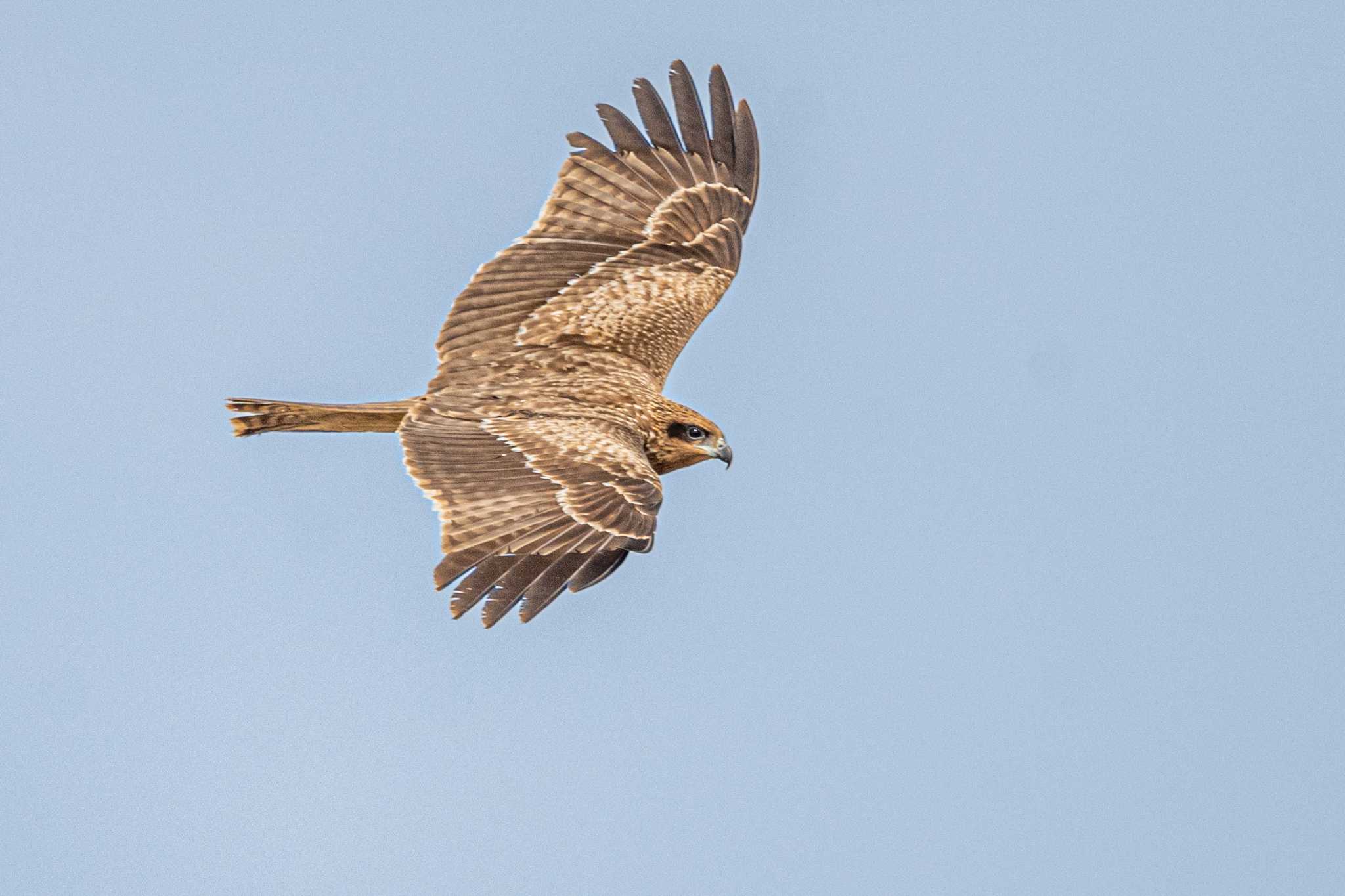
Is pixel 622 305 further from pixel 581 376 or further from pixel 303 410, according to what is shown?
pixel 303 410

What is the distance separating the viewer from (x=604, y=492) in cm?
1269

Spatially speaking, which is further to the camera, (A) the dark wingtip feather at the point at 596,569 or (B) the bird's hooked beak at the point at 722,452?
(B) the bird's hooked beak at the point at 722,452

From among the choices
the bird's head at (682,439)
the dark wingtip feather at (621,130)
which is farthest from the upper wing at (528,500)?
the dark wingtip feather at (621,130)

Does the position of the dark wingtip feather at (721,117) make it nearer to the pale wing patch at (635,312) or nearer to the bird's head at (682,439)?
the pale wing patch at (635,312)

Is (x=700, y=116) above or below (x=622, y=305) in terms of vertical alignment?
above

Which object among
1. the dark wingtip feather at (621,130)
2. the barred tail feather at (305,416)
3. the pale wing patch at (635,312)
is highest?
the dark wingtip feather at (621,130)

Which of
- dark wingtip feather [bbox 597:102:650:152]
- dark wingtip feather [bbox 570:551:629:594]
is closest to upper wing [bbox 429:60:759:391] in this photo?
dark wingtip feather [bbox 597:102:650:152]

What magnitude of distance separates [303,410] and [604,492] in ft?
7.83

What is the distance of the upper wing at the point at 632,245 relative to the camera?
14.9 meters

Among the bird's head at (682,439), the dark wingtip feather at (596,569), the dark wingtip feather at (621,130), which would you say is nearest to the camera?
the dark wingtip feather at (596,569)

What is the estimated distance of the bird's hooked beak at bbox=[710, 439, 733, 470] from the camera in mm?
14406

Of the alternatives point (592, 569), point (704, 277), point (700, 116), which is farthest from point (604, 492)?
point (700, 116)

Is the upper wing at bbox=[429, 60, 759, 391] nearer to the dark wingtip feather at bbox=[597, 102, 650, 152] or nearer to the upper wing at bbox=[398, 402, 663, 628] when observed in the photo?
the dark wingtip feather at bbox=[597, 102, 650, 152]

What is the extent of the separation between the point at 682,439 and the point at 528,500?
80.2 inches
